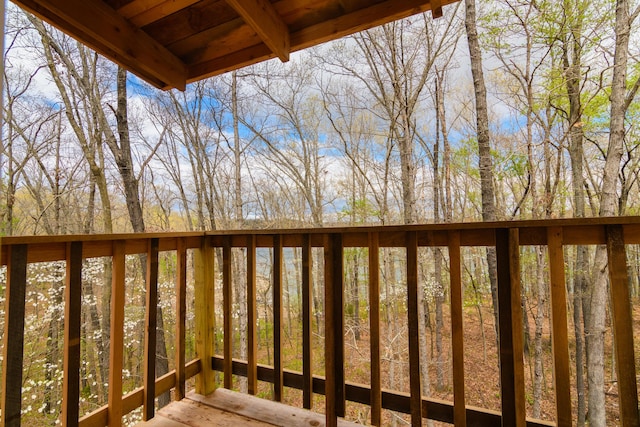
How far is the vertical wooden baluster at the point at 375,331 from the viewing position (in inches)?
57.4

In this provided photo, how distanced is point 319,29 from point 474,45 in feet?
13.6

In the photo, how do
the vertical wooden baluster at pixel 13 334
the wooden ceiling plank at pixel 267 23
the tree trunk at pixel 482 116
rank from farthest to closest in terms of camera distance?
the tree trunk at pixel 482 116 < the wooden ceiling plank at pixel 267 23 < the vertical wooden baluster at pixel 13 334

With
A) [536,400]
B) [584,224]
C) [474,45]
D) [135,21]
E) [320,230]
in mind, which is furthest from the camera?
[536,400]

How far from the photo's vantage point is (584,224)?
3.69 feet

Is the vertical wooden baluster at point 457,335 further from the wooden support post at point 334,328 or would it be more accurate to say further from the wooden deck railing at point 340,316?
the wooden support post at point 334,328

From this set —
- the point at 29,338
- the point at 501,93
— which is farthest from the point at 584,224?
the point at 29,338

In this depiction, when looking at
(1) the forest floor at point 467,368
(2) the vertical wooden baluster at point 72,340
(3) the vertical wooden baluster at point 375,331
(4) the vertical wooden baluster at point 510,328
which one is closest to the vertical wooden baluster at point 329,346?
(3) the vertical wooden baluster at point 375,331

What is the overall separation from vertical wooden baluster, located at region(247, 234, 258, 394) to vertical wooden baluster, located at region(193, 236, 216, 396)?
0.33 metres

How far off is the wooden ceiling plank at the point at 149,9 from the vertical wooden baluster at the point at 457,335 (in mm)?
1700

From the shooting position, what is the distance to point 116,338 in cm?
143

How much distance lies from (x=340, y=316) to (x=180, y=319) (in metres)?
1.04

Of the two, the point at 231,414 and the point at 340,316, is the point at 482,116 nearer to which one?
the point at 340,316

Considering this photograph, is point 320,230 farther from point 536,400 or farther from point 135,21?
point 536,400

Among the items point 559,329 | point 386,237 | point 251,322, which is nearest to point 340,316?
point 386,237
